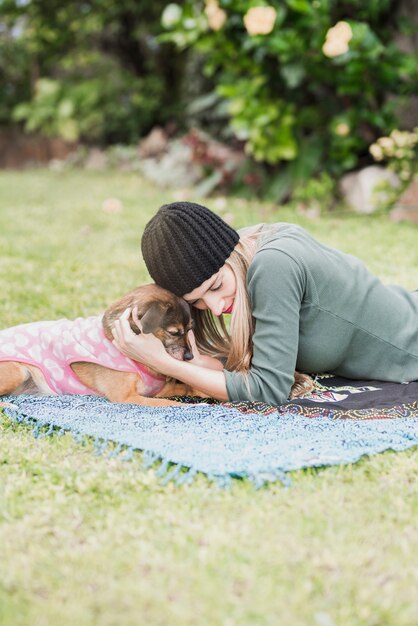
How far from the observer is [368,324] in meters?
4.26

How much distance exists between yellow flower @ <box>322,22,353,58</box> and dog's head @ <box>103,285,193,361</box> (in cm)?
502

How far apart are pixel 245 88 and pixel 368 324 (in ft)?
21.0

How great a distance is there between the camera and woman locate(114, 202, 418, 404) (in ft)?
12.8

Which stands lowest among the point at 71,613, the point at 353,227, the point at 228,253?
the point at 353,227

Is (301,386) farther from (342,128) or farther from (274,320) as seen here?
(342,128)

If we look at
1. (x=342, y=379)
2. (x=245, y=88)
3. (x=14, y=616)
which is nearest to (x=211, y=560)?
(x=14, y=616)

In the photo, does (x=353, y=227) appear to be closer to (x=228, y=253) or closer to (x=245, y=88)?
(x=245, y=88)

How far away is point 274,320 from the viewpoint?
154 inches

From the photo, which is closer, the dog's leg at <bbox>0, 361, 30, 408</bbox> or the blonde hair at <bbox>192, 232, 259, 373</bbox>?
the blonde hair at <bbox>192, 232, 259, 373</bbox>

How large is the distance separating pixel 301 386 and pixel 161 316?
933 millimetres

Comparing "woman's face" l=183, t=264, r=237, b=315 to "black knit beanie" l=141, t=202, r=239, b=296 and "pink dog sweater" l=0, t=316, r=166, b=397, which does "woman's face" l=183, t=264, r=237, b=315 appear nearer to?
"black knit beanie" l=141, t=202, r=239, b=296

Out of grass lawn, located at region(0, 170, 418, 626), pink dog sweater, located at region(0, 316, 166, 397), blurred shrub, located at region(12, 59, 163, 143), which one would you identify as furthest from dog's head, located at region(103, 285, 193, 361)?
blurred shrub, located at region(12, 59, 163, 143)

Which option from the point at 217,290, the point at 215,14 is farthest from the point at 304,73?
the point at 217,290

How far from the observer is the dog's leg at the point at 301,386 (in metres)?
4.34
